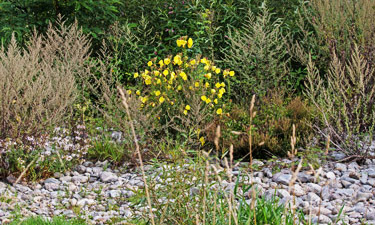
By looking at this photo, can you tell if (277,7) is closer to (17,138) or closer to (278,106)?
(278,106)

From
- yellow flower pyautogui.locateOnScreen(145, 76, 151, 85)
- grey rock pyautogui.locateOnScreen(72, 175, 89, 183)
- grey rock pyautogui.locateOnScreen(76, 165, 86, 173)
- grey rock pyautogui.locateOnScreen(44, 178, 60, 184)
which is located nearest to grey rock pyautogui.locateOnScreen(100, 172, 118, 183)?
grey rock pyautogui.locateOnScreen(72, 175, 89, 183)

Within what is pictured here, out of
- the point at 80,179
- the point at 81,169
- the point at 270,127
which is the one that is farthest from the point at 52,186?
the point at 270,127

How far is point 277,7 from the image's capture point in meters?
6.63

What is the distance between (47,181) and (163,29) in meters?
3.28

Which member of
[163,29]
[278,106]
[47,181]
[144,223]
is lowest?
[47,181]

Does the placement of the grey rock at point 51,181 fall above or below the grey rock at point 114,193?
below

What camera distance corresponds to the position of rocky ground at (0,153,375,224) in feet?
10.8

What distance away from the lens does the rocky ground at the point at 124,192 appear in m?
3.29

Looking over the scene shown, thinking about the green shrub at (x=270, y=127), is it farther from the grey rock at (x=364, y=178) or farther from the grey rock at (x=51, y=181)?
the grey rock at (x=51, y=181)

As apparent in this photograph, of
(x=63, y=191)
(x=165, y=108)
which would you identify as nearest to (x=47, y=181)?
(x=63, y=191)

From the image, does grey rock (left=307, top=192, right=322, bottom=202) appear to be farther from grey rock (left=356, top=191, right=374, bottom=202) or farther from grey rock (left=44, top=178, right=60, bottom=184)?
grey rock (left=44, top=178, right=60, bottom=184)

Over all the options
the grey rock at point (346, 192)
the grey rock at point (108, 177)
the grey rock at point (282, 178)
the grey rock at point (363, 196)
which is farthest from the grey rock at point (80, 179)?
the grey rock at point (363, 196)

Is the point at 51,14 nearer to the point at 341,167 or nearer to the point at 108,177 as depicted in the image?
the point at 108,177

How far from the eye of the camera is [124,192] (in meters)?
3.78
